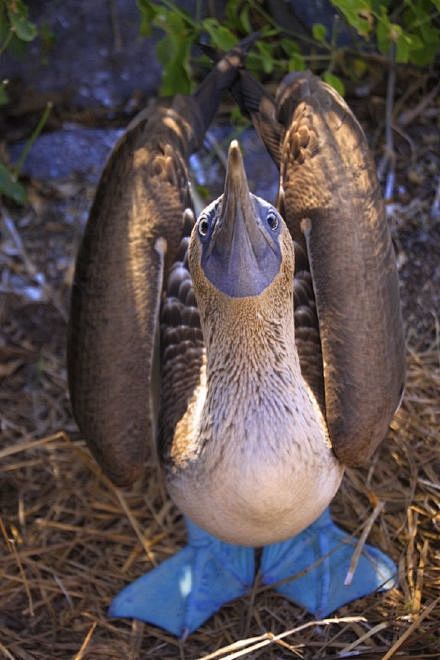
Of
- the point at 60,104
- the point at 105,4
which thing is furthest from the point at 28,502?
the point at 105,4

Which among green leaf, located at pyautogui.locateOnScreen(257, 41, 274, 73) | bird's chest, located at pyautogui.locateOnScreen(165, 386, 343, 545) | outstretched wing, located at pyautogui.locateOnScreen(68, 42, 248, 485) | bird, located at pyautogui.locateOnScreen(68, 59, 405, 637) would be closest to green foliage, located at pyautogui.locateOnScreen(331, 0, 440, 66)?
bird, located at pyautogui.locateOnScreen(68, 59, 405, 637)

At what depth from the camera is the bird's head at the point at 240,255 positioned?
2254 millimetres

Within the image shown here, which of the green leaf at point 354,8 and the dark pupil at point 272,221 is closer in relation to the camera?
the dark pupil at point 272,221

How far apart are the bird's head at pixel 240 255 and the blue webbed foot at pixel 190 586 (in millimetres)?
1182

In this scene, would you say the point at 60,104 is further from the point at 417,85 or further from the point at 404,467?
the point at 404,467

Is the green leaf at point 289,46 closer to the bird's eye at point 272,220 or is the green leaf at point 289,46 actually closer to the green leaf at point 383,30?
the green leaf at point 383,30

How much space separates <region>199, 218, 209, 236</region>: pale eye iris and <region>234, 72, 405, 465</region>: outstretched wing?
2.17 feet

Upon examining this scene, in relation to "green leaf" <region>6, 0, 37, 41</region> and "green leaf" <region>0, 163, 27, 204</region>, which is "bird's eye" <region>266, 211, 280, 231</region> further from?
"green leaf" <region>0, 163, 27, 204</region>

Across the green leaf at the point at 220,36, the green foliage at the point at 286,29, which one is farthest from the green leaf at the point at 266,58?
the green leaf at the point at 220,36

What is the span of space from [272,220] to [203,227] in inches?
7.2

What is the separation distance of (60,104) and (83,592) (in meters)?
2.79

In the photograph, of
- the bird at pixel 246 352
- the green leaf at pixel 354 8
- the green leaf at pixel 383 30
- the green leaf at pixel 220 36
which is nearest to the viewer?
the bird at pixel 246 352

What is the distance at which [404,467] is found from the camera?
3547 millimetres

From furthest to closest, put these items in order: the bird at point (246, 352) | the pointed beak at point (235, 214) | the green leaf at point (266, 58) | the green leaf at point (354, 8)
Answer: the green leaf at point (266, 58) → the green leaf at point (354, 8) → the bird at point (246, 352) → the pointed beak at point (235, 214)
